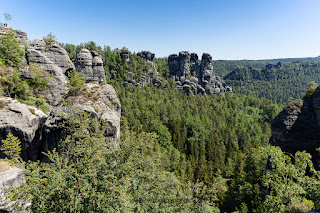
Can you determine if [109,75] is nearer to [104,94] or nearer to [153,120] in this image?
[153,120]

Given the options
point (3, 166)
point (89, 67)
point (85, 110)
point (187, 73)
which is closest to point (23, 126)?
point (3, 166)

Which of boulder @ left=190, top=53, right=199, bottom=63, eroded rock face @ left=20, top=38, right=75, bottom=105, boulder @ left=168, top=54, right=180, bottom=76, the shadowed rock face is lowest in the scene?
the shadowed rock face

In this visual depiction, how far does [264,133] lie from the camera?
82188 mm

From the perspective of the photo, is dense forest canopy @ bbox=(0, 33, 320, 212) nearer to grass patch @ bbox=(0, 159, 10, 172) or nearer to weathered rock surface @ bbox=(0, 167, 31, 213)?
weathered rock surface @ bbox=(0, 167, 31, 213)

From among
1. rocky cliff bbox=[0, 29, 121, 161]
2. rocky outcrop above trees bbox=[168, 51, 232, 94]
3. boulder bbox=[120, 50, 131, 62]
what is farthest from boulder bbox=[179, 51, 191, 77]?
rocky cliff bbox=[0, 29, 121, 161]

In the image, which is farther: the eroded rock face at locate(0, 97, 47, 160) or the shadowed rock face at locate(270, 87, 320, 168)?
the shadowed rock face at locate(270, 87, 320, 168)

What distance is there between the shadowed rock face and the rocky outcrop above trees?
268 ft

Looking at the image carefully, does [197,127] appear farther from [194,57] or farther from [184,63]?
[194,57]

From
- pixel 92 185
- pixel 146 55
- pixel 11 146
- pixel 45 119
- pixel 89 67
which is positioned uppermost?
pixel 146 55

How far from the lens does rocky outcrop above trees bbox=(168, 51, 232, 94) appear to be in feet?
387

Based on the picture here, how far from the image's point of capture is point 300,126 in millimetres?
32344

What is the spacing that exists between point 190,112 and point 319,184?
7706cm

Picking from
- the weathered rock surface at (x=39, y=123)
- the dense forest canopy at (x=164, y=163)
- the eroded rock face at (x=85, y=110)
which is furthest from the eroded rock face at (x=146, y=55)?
the weathered rock surface at (x=39, y=123)

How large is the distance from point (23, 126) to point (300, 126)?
45.9 metres
